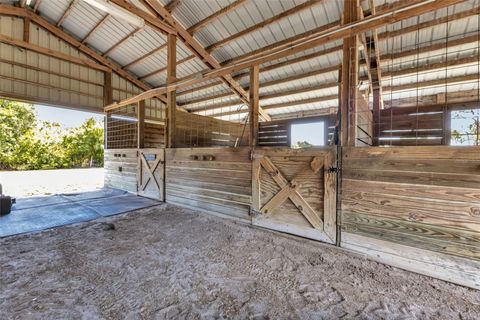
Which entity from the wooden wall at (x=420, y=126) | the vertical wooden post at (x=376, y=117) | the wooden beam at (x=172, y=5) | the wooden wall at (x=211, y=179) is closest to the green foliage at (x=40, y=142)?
the wooden beam at (x=172, y=5)

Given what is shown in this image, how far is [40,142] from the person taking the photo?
12.5m

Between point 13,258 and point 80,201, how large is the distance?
8.55 feet

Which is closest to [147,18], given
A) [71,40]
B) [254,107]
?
[254,107]

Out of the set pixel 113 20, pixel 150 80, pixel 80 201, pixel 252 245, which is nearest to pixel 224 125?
pixel 80 201

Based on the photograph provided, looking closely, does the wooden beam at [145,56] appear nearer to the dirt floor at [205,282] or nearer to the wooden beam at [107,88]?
the wooden beam at [107,88]

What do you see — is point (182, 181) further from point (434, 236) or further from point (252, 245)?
point (434, 236)

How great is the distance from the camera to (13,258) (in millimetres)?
2068

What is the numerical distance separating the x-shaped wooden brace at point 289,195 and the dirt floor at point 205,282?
30 centimetres

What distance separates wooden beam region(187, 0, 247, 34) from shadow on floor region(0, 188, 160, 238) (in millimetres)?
4265

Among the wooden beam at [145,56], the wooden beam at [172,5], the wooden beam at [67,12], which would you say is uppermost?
the wooden beam at [67,12]

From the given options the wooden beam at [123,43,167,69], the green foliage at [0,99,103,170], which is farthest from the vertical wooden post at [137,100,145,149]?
the green foliage at [0,99,103,170]

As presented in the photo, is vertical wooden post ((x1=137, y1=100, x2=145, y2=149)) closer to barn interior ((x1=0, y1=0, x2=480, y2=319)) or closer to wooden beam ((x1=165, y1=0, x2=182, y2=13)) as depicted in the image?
barn interior ((x1=0, y1=0, x2=480, y2=319))

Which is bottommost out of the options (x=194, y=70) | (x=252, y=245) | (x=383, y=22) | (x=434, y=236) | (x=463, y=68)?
(x=252, y=245)

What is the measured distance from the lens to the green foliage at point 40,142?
1171 cm
